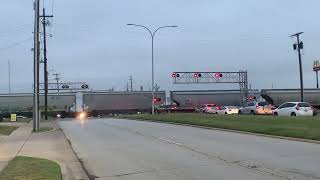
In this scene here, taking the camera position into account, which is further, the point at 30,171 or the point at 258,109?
the point at 258,109

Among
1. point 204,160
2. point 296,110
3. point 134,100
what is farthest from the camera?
point 134,100

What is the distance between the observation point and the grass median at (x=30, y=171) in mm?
13094

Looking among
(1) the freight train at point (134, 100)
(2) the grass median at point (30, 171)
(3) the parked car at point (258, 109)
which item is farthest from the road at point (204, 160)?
(1) the freight train at point (134, 100)

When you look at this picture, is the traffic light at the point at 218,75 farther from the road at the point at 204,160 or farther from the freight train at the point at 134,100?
the road at the point at 204,160

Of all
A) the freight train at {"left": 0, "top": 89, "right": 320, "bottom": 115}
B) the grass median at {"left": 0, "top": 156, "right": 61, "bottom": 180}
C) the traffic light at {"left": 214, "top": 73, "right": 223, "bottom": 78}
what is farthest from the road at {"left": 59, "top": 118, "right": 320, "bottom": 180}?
the traffic light at {"left": 214, "top": 73, "right": 223, "bottom": 78}

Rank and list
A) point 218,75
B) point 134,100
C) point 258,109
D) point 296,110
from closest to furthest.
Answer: point 296,110 → point 258,109 → point 134,100 → point 218,75

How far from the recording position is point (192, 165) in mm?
15281

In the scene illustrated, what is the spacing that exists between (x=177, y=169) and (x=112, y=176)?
1779mm

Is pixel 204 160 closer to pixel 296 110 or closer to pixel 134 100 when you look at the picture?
pixel 296 110

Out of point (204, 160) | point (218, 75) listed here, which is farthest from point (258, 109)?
point (218, 75)

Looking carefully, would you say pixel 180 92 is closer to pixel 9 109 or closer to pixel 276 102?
pixel 276 102

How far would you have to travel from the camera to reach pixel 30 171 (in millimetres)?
14047

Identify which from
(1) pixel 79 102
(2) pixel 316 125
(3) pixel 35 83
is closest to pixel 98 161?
(2) pixel 316 125

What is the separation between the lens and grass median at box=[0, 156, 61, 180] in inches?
516
